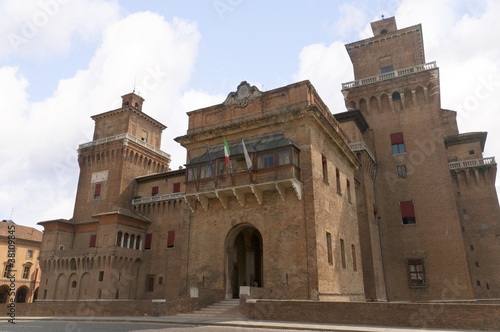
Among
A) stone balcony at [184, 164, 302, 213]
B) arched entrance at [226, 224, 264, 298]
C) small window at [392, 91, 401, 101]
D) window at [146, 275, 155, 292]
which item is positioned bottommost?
window at [146, 275, 155, 292]

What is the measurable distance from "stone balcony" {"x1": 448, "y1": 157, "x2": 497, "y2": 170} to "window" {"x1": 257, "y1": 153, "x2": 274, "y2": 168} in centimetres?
2904

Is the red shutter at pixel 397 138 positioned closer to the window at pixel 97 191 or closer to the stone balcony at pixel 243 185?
the stone balcony at pixel 243 185

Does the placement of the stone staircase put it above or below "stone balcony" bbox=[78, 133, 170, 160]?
below

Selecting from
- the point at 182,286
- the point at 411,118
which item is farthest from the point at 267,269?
the point at 411,118

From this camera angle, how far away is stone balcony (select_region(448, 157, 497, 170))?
39.5m

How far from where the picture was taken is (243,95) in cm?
2577

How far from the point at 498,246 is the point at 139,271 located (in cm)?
4136

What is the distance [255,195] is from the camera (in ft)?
72.9

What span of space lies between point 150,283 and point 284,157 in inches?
1238

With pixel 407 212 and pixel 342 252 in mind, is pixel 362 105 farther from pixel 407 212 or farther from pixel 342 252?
pixel 342 252

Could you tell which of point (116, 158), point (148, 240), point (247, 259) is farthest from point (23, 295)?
point (247, 259)

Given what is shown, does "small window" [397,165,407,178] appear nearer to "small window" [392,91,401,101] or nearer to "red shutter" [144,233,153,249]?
"small window" [392,91,401,101]

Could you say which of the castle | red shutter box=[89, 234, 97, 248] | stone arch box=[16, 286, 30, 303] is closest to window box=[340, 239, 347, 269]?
the castle

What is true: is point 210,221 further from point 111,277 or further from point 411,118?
point 411,118
